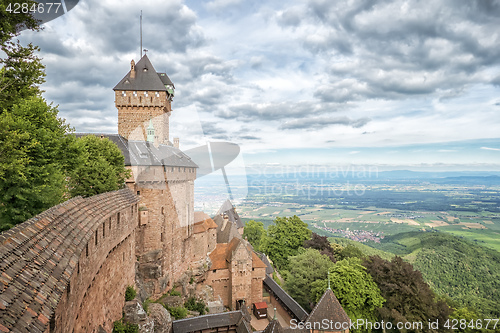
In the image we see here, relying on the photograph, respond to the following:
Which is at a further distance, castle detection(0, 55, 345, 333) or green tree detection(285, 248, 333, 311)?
green tree detection(285, 248, 333, 311)

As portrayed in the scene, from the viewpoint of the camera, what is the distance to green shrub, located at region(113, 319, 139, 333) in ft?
35.6

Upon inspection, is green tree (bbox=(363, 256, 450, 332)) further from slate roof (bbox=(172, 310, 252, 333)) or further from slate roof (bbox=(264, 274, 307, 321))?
slate roof (bbox=(172, 310, 252, 333))

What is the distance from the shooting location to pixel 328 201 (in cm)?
12556

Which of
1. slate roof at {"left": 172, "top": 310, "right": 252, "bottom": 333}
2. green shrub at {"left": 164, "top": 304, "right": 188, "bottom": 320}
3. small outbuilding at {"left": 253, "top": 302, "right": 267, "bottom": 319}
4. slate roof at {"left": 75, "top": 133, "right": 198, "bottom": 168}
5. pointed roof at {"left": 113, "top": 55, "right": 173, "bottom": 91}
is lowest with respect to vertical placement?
small outbuilding at {"left": 253, "top": 302, "right": 267, "bottom": 319}

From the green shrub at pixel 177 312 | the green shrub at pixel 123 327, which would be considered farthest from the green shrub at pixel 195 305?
the green shrub at pixel 123 327

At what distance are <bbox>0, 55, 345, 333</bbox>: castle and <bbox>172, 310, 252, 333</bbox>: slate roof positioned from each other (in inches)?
6.0

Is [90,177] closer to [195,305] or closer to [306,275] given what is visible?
[195,305]

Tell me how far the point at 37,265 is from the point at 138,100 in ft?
82.8

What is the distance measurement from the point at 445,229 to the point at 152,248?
3939 inches

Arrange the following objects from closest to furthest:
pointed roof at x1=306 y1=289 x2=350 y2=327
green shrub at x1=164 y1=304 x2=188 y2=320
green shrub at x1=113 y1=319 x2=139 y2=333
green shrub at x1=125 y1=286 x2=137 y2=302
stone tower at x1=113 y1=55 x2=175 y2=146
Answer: green shrub at x1=113 y1=319 x2=139 y2=333 < green shrub at x1=125 y1=286 x2=137 y2=302 < pointed roof at x1=306 y1=289 x2=350 y2=327 < green shrub at x1=164 y1=304 x2=188 y2=320 < stone tower at x1=113 y1=55 x2=175 y2=146

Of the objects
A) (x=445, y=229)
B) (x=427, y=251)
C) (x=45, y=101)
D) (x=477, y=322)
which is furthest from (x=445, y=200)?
(x=45, y=101)

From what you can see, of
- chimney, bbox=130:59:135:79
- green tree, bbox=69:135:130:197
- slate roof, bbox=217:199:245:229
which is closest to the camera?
green tree, bbox=69:135:130:197

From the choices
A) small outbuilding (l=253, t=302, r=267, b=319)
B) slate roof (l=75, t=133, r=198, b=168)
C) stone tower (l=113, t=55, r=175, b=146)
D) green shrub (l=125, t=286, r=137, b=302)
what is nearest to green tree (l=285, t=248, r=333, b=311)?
small outbuilding (l=253, t=302, r=267, b=319)

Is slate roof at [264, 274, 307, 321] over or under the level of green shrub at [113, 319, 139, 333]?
under
